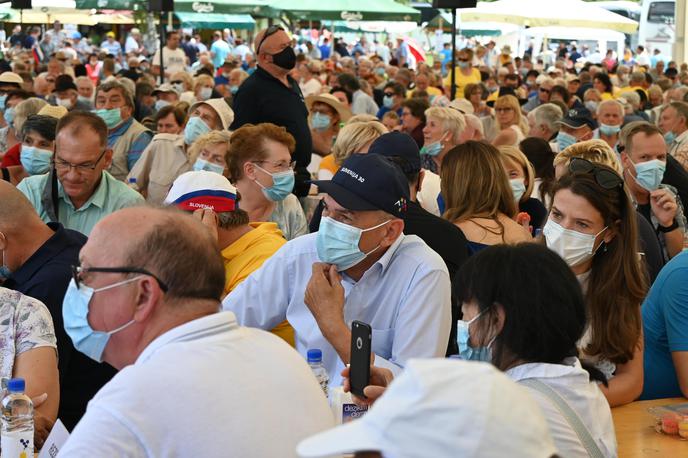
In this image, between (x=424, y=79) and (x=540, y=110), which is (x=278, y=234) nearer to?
(x=540, y=110)

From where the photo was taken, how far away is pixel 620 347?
12.0ft

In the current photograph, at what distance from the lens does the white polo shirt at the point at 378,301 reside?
3.50 metres

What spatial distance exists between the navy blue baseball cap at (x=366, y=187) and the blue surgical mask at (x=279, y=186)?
2103 millimetres

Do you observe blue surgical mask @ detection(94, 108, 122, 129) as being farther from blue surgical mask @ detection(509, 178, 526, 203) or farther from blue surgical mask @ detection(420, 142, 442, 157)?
blue surgical mask @ detection(509, 178, 526, 203)

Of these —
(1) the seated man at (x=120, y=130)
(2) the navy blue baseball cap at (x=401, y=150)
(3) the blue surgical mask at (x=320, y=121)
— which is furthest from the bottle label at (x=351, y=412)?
(3) the blue surgical mask at (x=320, y=121)

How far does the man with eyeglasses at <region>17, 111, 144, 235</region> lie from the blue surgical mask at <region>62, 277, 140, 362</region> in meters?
2.91

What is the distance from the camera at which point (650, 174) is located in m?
6.32

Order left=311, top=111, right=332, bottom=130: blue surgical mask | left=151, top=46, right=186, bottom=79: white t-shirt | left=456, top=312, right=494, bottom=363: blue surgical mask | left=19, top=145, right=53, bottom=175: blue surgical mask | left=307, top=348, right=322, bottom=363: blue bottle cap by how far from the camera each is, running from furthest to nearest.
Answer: left=151, top=46, right=186, bottom=79: white t-shirt
left=311, top=111, right=332, bottom=130: blue surgical mask
left=19, top=145, right=53, bottom=175: blue surgical mask
left=307, top=348, right=322, bottom=363: blue bottle cap
left=456, top=312, right=494, bottom=363: blue surgical mask

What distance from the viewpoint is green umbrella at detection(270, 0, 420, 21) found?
21250 mm

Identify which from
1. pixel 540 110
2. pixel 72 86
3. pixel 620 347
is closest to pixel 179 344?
pixel 620 347

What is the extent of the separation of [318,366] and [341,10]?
743 inches

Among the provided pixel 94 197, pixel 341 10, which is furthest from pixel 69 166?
pixel 341 10

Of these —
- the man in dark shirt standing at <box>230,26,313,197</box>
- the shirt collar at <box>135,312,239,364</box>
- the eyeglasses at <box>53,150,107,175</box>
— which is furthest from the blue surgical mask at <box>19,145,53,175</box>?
the shirt collar at <box>135,312,239,364</box>

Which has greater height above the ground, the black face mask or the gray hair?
the black face mask
